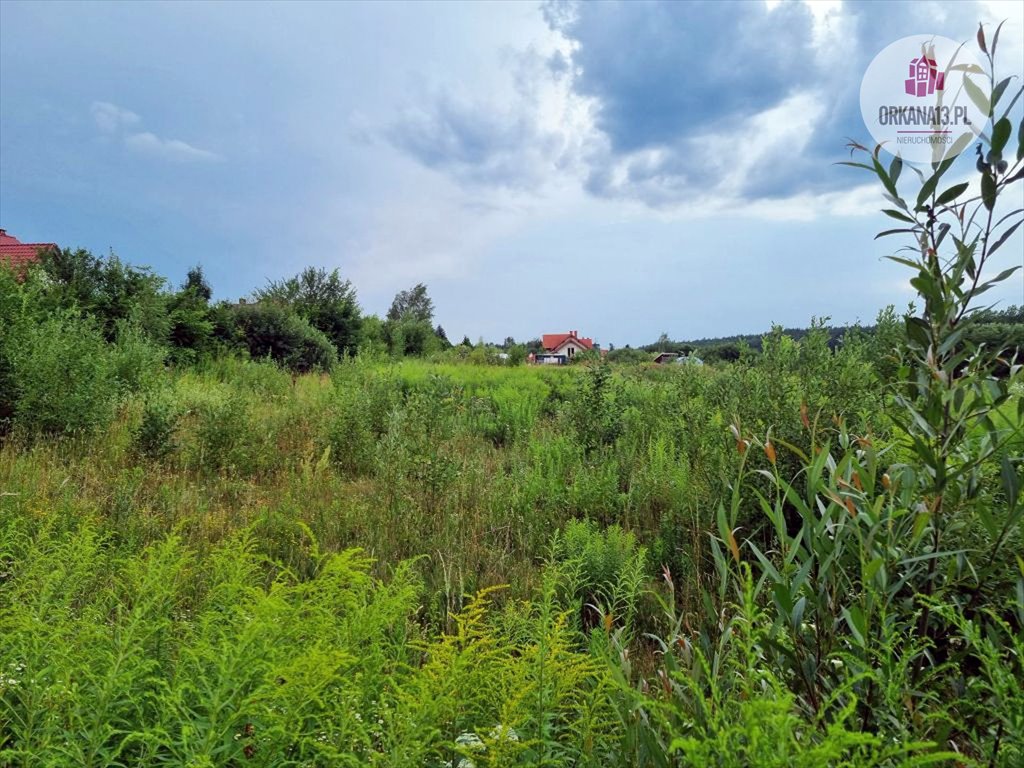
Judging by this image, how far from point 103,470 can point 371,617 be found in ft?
15.0

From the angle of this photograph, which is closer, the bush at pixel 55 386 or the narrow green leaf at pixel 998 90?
the narrow green leaf at pixel 998 90

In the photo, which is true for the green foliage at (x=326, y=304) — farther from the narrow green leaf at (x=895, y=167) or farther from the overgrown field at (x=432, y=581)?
the narrow green leaf at (x=895, y=167)

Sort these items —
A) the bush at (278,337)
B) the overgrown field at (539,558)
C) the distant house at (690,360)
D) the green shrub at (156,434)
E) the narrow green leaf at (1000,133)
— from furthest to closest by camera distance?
1. the bush at (278,337)
2. the green shrub at (156,434)
3. the distant house at (690,360)
4. the narrow green leaf at (1000,133)
5. the overgrown field at (539,558)

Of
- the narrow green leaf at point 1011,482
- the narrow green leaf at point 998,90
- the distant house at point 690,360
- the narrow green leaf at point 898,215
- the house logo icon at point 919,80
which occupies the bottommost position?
the narrow green leaf at point 1011,482

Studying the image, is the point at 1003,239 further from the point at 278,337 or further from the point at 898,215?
the point at 278,337

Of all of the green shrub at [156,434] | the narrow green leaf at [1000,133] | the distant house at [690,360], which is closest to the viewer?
the narrow green leaf at [1000,133]

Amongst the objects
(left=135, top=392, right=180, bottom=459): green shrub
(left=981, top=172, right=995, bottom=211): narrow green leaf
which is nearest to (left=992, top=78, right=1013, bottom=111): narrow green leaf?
(left=981, top=172, right=995, bottom=211): narrow green leaf

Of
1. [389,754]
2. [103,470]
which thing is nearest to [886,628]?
[389,754]

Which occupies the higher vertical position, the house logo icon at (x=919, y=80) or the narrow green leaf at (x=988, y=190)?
the house logo icon at (x=919, y=80)

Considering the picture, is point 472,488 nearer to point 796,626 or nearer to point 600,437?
point 600,437

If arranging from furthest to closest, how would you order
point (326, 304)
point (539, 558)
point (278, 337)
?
point (326, 304) < point (278, 337) < point (539, 558)

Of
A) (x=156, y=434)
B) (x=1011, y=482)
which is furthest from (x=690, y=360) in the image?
(x=156, y=434)

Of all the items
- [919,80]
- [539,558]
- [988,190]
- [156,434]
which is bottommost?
[539,558]

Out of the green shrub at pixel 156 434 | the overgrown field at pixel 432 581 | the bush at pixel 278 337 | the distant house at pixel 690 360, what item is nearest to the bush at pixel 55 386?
the overgrown field at pixel 432 581
